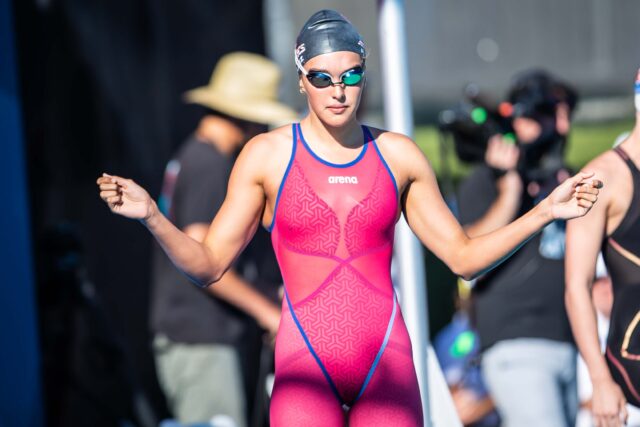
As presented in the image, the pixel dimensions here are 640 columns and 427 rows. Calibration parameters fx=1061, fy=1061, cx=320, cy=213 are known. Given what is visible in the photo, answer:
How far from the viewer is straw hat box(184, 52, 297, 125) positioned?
200 inches

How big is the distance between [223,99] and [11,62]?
1.00 m

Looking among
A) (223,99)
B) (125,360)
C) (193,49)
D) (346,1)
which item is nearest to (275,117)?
(223,99)

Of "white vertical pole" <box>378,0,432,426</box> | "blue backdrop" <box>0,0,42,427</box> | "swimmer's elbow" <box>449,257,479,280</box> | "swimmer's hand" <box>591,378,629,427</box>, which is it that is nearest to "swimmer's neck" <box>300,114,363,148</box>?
"swimmer's elbow" <box>449,257,479,280</box>

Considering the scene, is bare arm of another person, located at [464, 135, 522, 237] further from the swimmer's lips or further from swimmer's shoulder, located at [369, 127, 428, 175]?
the swimmer's lips

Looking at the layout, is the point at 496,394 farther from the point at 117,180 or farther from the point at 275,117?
the point at 117,180

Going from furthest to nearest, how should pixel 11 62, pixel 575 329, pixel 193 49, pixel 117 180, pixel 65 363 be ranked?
1. pixel 193 49
2. pixel 65 363
3. pixel 11 62
4. pixel 575 329
5. pixel 117 180

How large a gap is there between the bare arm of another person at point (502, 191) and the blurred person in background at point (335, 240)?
142cm

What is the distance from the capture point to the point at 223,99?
16.8 feet

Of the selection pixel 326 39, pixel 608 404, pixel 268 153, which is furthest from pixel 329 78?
pixel 608 404

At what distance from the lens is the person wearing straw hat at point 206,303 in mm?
4809

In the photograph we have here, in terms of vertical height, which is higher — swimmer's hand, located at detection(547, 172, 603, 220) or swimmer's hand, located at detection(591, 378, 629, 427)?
swimmer's hand, located at detection(547, 172, 603, 220)

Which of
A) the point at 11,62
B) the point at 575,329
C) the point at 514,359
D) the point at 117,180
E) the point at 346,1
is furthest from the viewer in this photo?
the point at 346,1

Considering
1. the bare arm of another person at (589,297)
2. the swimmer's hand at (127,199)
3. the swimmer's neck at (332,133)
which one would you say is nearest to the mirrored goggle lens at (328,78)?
the swimmer's neck at (332,133)

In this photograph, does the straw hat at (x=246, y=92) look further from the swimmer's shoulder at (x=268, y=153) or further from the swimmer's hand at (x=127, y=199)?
the swimmer's hand at (x=127, y=199)
